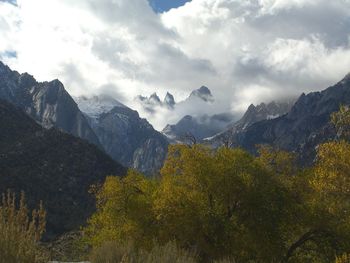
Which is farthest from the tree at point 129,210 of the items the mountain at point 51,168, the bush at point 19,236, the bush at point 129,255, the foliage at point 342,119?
the mountain at point 51,168

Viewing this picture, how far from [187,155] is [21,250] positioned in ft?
68.3

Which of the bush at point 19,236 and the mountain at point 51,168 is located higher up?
the mountain at point 51,168

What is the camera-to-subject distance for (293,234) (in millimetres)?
29547

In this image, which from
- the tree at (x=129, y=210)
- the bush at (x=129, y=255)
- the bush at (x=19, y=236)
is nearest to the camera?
the bush at (x=19, y=236)

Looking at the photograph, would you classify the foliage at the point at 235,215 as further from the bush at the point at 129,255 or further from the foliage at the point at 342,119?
the bush at the point at 129,255

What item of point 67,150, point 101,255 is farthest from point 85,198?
point 101,255

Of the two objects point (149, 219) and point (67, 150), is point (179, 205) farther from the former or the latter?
point (67, 150)

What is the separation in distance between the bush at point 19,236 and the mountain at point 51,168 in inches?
4331

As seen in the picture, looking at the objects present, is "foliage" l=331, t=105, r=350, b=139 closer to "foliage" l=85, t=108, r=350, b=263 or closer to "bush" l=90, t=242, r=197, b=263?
"foliage" l=85, t=108, r=350, b=263

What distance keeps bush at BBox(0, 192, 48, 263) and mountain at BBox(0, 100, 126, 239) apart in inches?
4331

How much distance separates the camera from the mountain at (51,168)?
131913 millimetres

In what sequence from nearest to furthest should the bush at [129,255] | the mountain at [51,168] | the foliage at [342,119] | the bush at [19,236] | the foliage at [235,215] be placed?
the bush at [19,236]
the bush at [129,255]
the foliage at [342,119]
the foliage at [235,215]
the mountain at [51,168]

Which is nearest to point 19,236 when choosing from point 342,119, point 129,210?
point 342,119

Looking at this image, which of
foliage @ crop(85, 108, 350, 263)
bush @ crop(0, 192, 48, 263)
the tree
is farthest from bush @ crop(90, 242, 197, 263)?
the tree
